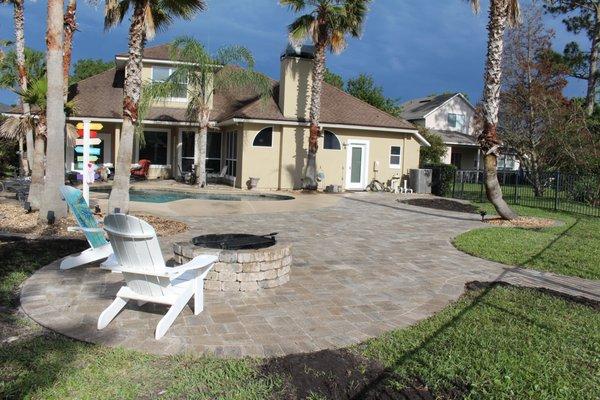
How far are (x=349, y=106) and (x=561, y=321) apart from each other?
20.8 metres

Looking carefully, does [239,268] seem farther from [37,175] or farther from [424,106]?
[424,106]

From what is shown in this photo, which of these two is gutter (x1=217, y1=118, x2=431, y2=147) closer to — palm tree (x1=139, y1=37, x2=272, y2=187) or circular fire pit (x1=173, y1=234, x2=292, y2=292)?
palm tree (x1=139, y1=37, x2=272, y2=187)

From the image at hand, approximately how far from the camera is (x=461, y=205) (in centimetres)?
1811

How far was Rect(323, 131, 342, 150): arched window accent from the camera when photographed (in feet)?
76.5

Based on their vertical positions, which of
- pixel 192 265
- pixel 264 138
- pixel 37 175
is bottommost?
pixel 192 265

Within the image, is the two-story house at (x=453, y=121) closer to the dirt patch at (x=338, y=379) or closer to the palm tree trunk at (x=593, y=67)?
the palm tree trunk at (x=593, y=67)

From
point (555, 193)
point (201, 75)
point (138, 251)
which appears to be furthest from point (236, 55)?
point (138, 251)

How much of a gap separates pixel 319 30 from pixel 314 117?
373cm

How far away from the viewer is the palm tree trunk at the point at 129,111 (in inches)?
417

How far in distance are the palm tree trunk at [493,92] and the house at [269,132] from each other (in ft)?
32.3

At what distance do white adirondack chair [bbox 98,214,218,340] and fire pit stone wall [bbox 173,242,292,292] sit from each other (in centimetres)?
90

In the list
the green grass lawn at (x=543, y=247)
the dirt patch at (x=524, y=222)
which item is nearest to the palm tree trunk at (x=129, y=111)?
the green grass lawn at (x=543, y=247)

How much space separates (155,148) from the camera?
2530 centimetres

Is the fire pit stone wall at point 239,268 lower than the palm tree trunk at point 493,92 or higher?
lower
